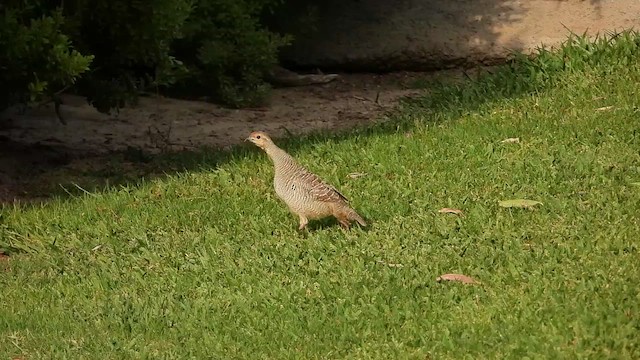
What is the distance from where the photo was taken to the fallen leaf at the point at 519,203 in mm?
6918

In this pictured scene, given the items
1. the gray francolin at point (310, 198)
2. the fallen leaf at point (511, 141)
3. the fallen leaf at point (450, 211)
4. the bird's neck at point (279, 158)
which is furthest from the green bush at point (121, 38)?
the fallen leaf at point (450, 211)

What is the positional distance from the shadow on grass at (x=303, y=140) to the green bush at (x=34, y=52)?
2.59 feet

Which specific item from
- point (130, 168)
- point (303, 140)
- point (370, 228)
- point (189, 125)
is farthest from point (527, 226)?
point (189, 125)

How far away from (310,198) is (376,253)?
0.57 meters

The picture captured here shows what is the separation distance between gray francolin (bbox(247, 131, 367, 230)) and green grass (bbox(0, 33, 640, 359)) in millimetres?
130

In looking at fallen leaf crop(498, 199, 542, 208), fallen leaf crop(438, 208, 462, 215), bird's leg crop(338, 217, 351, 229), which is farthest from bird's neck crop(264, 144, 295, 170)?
fallen leaf crop(498, 199, 542, 208)

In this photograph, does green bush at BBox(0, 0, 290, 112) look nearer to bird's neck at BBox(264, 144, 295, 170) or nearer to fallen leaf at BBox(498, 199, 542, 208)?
bird's neck at BBox(264, 144, 295, 170)

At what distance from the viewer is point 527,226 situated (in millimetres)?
6586

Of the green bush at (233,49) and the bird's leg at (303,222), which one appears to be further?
the green bush at (233,49)

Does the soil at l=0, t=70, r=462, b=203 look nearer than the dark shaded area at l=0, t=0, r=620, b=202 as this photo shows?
No

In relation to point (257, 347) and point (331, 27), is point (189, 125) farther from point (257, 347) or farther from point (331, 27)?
point (257, 347)

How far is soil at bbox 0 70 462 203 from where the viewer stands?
9000 millimetres

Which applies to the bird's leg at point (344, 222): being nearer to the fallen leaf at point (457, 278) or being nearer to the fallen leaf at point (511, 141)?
the fallen leaf at point (457, 278)

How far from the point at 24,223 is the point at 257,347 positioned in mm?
2752
